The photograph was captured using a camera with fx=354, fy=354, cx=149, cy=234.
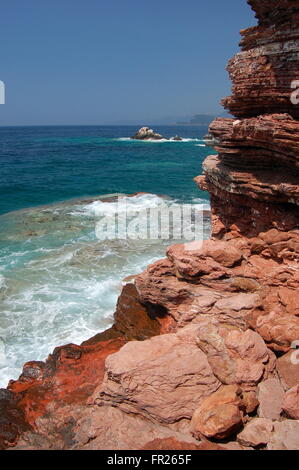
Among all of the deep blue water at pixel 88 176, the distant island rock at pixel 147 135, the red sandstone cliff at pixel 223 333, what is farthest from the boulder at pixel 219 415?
the distant island rock at pixel 147 135

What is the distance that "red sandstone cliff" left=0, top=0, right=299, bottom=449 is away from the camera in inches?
288

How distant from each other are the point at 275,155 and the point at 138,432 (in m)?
7.81

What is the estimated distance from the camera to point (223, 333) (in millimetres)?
8828

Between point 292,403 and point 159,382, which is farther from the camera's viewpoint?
point 159,382

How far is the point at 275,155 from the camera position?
993 centimetres

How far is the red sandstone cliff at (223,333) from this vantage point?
288 inches

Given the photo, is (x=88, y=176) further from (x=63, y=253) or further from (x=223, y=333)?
(x=223, y=333)

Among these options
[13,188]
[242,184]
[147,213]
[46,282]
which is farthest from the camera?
[13,188]

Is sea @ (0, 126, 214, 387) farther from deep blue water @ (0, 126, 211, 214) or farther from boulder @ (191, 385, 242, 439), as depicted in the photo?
boulder @ (191, 385, 242, 439)

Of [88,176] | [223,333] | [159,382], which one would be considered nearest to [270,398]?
[223,333]

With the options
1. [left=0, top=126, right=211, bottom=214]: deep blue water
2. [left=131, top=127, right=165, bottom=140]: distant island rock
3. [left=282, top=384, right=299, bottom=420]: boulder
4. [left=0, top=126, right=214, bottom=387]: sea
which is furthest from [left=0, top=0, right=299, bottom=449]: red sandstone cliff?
[left=131, top=127, right=165, bottom=140]: distant island rock

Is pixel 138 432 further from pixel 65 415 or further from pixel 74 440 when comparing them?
pixel 65 415

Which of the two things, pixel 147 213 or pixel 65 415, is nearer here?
pixel 65 415

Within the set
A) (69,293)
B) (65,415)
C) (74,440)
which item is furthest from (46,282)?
(74,440)
